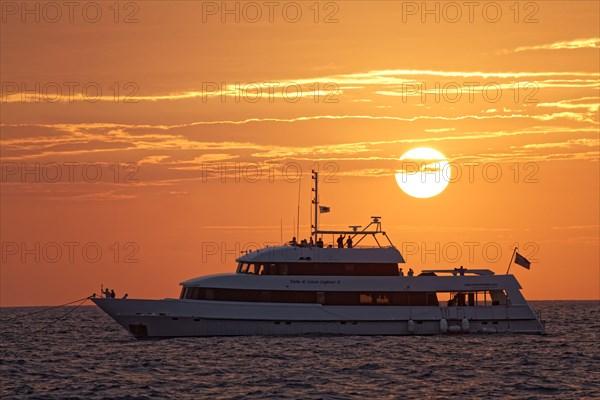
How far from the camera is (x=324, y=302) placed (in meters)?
53.0

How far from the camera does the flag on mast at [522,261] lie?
5628 cm

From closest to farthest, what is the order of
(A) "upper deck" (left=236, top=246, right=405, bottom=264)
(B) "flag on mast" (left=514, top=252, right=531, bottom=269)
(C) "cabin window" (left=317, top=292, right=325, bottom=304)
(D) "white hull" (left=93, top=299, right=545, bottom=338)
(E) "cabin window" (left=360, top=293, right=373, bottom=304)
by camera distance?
(D) "white hull" (left=93, top=299, right=545, bottom=338) < (C) "cabin window" (left=317, top=292, right=325, bottom=304) < (A) "upper deck" (left=236, top=246, right=405, bottom=264) < (E) "cabin window" (left=360, top=293, right=373, bottom=304) < (B) "flag on mast" (left=514, top=252, right=531, bottom=269)

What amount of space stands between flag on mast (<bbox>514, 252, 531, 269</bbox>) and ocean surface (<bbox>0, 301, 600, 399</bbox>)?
395 cm

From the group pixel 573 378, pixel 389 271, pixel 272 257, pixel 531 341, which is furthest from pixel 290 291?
pixel 573 378

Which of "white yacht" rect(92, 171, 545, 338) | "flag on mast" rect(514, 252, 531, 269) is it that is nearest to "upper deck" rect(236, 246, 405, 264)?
"white yacht" rect(92, 171, 545, 338)

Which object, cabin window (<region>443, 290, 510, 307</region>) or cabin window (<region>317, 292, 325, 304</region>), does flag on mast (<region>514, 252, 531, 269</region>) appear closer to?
cabin window (<region>443, 290, 510, 307</region>)

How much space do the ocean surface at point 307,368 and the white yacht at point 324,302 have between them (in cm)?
76

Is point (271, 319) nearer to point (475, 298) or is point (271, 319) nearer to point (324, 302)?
point (324, 302)

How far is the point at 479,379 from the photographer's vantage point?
40.1 m

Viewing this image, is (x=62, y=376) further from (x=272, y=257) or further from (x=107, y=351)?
(x=272, y=257)

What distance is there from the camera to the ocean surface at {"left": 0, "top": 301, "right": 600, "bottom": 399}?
1439 inches

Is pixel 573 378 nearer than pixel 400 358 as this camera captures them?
Yes

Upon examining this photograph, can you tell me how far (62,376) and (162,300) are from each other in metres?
11.2

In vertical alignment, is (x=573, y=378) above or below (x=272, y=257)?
below
